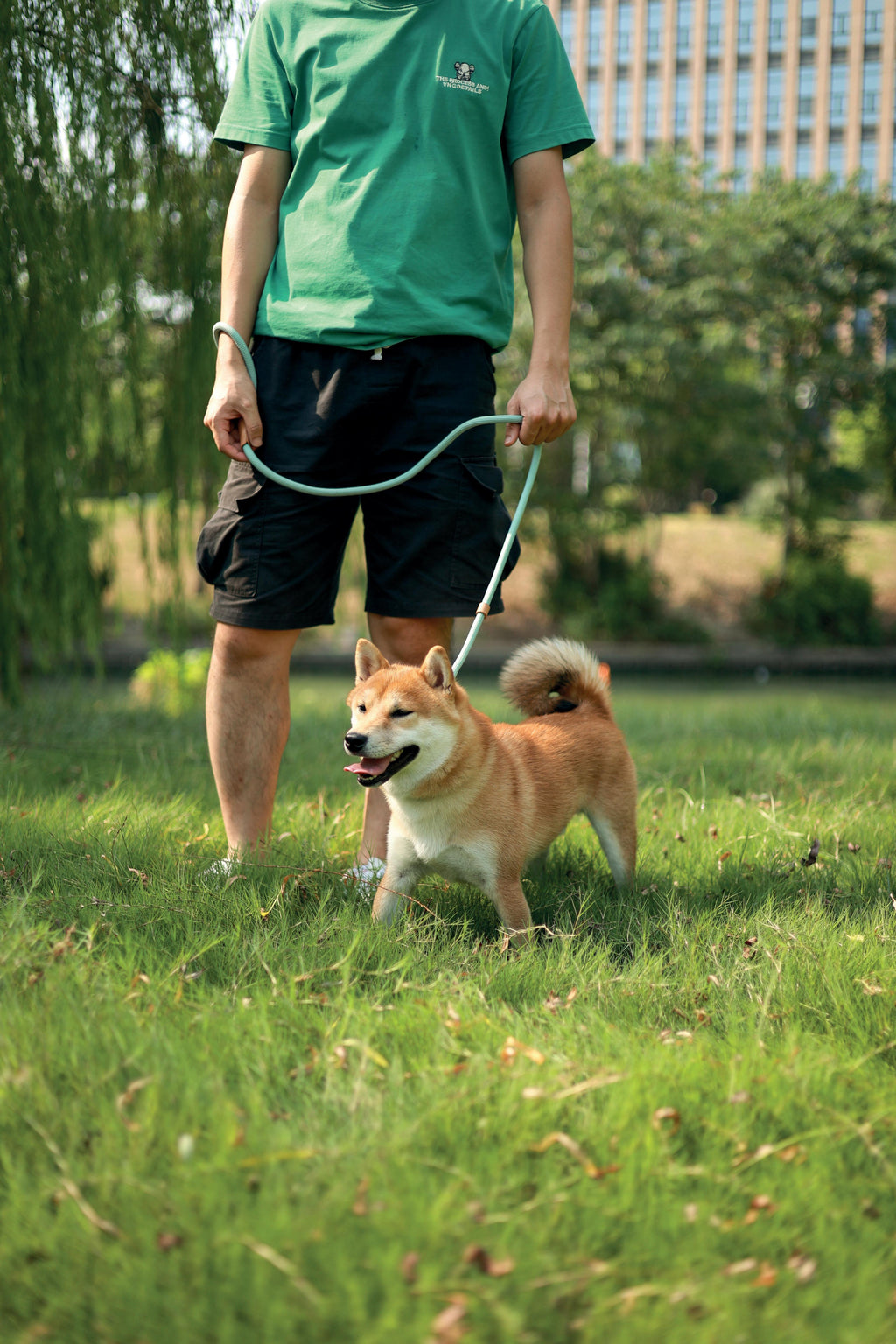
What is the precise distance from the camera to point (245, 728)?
2773 mm

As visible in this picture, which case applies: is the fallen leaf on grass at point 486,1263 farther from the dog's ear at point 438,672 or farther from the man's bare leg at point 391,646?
the man's bare leg at point 391,646

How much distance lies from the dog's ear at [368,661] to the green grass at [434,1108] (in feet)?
1.79

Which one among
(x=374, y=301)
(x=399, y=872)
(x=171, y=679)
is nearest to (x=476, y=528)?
(x=374, y=301)

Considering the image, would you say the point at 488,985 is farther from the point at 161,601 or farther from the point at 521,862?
the point at 161,601

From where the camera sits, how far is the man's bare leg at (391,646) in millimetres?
2840

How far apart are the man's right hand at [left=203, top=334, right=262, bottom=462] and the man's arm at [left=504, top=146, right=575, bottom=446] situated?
672 millimetres

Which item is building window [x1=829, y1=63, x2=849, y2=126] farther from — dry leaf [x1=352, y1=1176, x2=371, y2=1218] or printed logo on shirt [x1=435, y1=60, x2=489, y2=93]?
dry leaf [x1=352, y1=1176, x2=371, y2=1218]

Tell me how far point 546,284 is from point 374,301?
0.50 meters

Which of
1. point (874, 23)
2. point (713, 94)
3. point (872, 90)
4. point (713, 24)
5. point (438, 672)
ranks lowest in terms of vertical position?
point (438, 672)

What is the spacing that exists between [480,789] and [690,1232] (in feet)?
4.26

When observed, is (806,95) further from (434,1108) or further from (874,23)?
(434,1108)

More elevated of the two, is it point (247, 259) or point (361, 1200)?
point (247, 259)

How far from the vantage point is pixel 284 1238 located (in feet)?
4.14

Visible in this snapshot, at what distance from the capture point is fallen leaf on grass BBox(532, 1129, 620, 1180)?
1.44 meters
